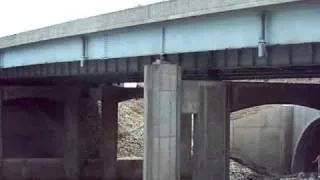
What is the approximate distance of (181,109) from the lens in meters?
22.2

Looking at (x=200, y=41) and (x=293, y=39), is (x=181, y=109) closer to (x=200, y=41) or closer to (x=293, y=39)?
(x=200, y=41)

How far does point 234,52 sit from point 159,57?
3143 millimetres

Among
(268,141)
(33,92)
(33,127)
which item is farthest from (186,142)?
(33,127)

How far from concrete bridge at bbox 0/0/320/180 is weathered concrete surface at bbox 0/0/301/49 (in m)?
0.03

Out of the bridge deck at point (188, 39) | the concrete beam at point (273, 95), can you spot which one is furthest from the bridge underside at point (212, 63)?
the concrete beam at point (273, 95)

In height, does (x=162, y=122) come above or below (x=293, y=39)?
below

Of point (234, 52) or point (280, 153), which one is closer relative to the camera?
point (234, 52)

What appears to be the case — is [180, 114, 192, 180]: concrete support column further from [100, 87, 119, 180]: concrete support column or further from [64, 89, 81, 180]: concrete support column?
[64, 89, 81, 180]: concrete support column

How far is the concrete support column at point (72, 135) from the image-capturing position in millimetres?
41062

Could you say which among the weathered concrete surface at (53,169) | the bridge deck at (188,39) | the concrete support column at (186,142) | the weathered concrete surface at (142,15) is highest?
the weathered concrete surface at (142,15)

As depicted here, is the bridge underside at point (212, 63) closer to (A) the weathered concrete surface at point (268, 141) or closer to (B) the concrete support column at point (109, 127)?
(B) the concrete support column at point (109, 127)

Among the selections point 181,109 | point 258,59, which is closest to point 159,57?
point 181,109

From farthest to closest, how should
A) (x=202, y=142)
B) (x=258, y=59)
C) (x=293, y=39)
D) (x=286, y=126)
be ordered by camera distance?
(x=286, y=126)
(x=202, y=142)
(x=258, y=59)
(x=293, y=39)

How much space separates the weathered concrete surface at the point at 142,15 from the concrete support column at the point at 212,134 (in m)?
3.63
